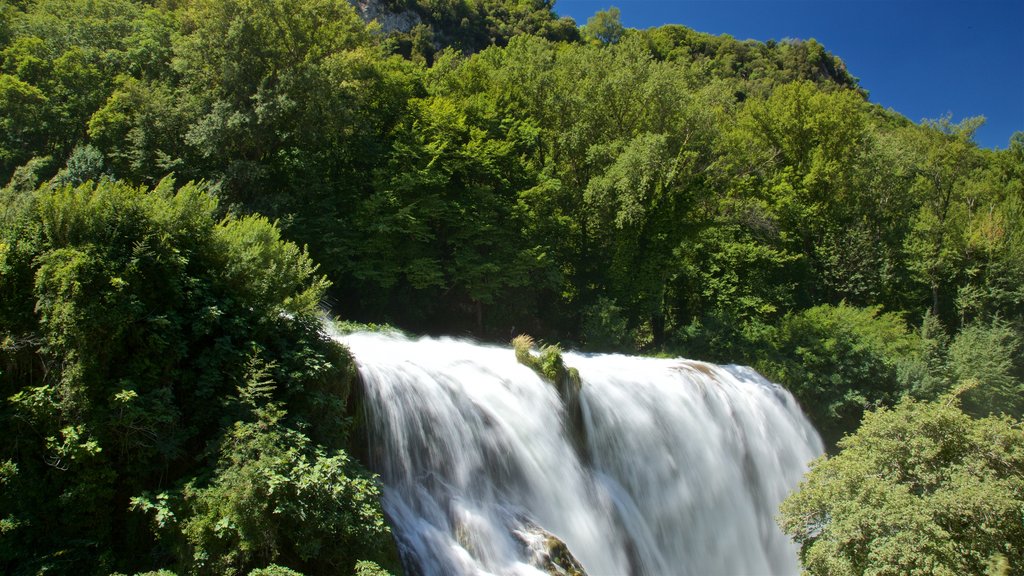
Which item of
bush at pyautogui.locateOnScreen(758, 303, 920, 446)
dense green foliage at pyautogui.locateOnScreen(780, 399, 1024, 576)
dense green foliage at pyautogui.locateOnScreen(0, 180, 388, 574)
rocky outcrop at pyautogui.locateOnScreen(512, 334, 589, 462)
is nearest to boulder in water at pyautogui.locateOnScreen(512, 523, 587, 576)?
dense green foliage at pyautogui.locateOnScreen(0, 180, 388, 574)

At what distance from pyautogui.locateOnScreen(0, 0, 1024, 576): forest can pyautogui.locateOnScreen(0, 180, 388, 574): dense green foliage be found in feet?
0.13

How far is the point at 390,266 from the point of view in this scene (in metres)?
22.0

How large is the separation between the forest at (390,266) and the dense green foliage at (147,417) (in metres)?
0.04

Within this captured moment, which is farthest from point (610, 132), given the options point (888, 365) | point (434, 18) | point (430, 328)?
point (434, 18)

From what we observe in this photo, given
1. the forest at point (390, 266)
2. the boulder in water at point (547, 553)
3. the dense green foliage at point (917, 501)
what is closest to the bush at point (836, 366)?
the forest at point (390, 266)

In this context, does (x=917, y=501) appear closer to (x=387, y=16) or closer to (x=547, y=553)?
(x=547, y=553)

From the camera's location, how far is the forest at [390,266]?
7766mm

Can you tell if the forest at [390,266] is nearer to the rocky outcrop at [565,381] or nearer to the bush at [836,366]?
the bush at [836,366]

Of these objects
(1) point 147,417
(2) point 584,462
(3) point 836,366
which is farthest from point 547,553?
(3) point 836,366

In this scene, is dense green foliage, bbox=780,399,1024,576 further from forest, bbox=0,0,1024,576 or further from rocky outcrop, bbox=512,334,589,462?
rocky outcrop, bbox=512,334,589,462

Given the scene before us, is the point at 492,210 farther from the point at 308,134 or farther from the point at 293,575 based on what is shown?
the point at 293,575

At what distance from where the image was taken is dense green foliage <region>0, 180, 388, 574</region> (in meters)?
7.30

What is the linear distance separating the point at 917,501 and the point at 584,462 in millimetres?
6150

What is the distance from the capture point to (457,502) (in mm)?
10523
